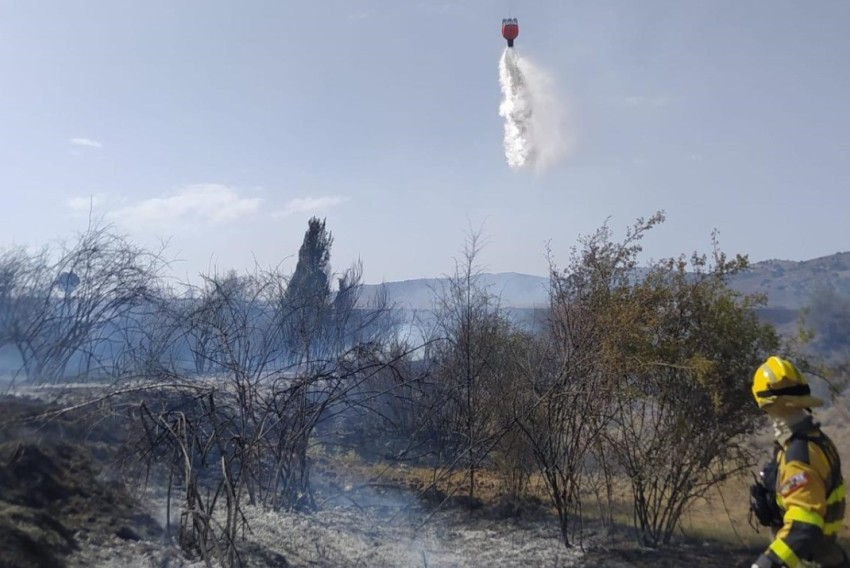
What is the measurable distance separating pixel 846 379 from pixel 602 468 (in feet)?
14.9

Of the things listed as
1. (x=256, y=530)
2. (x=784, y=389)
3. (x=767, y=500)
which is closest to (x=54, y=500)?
(x=256, y=530)

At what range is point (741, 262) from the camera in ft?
30.7

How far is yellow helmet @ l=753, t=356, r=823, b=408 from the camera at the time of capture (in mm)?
3936

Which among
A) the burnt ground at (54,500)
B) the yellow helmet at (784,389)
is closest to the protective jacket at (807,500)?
the yellow helmet at (784,389)

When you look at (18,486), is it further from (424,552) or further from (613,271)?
(613,271)

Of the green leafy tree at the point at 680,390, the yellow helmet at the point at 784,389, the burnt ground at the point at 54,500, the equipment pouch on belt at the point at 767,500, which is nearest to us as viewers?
the yellow helmet at the point at 784,389

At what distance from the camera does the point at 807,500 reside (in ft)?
11.9

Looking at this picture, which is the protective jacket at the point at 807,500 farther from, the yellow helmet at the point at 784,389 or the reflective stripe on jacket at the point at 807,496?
the yellow helmet at the point at 784,389

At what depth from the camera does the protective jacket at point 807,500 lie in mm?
3559

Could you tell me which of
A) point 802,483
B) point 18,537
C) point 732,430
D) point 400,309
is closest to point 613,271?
point 732,430

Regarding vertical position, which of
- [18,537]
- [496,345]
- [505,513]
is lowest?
[505,513]

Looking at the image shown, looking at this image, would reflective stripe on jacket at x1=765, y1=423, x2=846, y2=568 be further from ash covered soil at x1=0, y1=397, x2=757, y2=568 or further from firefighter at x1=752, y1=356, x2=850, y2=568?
ash covered soil at x1=0, y1=397, x2=757, y2=568

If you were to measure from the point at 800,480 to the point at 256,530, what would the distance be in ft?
20.5

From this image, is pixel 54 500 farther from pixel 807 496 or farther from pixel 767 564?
pixel 807 496
